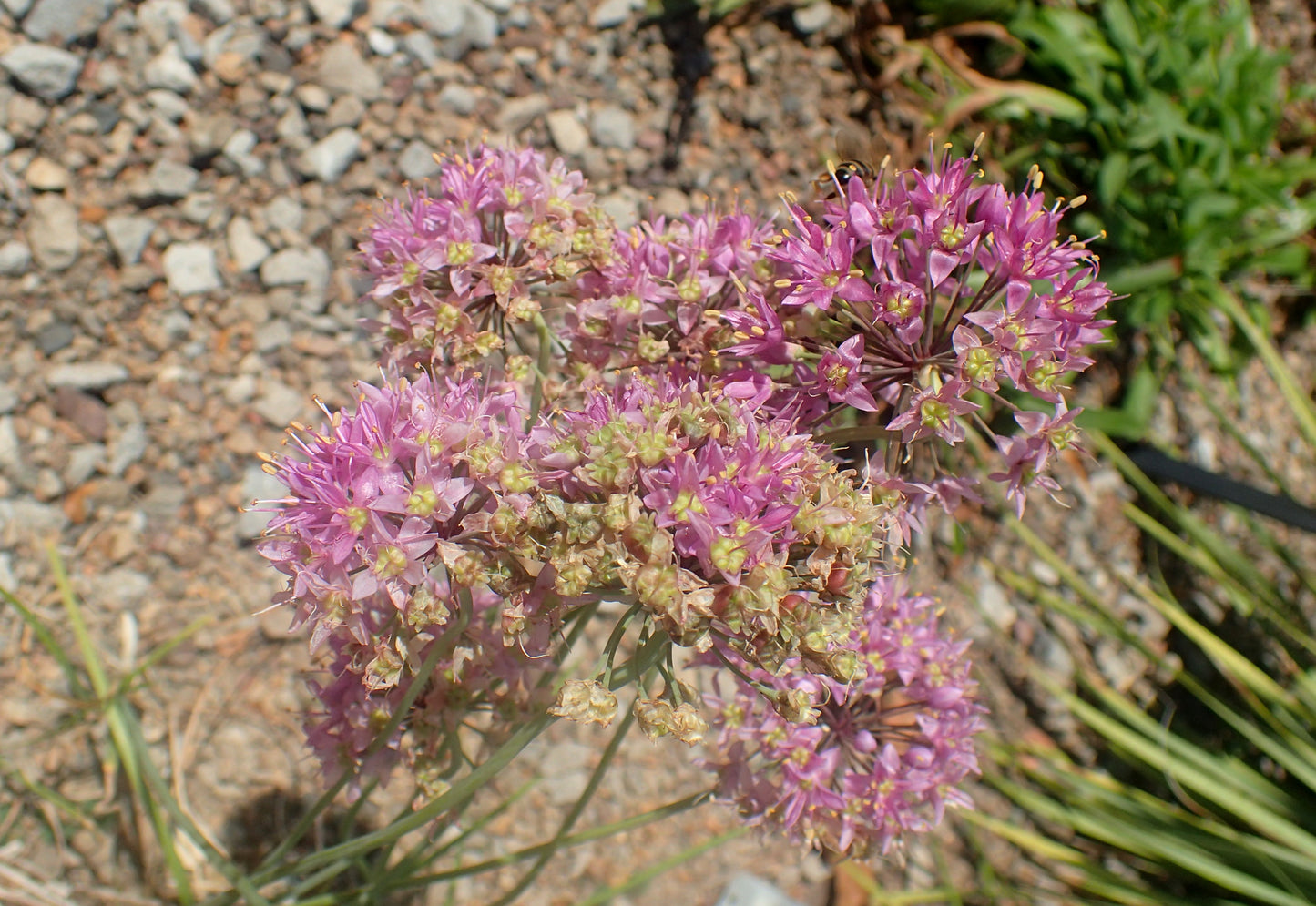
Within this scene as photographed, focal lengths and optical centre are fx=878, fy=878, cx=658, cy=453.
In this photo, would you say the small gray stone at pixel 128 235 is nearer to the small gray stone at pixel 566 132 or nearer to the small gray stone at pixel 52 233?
the small gray stone at pixel 52 233

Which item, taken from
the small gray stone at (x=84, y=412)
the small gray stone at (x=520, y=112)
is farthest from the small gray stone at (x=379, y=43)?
the small gray stone at (x=84, y=412)

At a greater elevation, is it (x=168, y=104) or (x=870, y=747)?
(x=168, y=104)

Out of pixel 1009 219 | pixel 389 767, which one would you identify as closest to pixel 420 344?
pixel 389 767

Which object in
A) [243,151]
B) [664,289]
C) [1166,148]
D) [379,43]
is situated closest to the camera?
[664,289]

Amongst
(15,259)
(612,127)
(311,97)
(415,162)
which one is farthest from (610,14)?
(15,259)

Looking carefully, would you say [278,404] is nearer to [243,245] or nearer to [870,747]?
[243,245]

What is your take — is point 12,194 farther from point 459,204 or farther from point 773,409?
point 773,409
